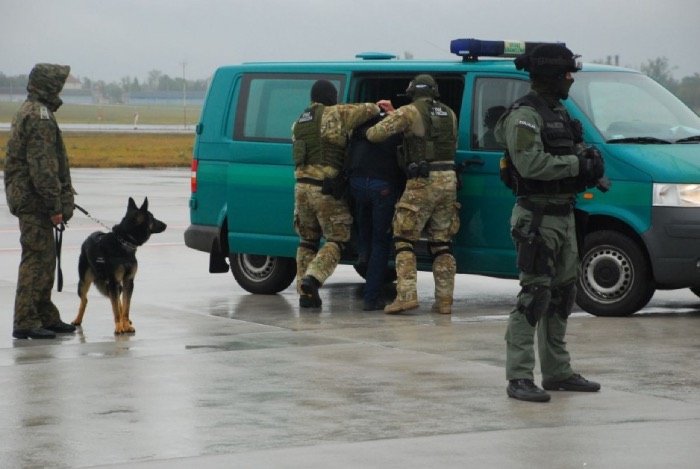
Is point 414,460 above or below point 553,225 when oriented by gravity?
below

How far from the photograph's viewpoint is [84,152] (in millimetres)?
50000

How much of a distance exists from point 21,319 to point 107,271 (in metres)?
0.66

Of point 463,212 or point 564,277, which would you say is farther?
point 463,212

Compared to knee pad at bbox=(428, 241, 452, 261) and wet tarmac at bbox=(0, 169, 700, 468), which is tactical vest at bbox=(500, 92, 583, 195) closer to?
wet tarmac at bbox=(0, 169, 700, 468)

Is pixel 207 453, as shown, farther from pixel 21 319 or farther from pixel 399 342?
pixel 21 319

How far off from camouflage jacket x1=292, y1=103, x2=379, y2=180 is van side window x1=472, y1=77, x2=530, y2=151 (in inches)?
30.3

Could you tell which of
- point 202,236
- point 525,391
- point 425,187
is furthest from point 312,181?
point 525,391

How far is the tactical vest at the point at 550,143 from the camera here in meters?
7.56

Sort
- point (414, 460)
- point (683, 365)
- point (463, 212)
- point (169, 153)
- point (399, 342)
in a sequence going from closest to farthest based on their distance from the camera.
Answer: point (414, 460) → point (683, 365) → point (399, 342) → point (463, 212) → point (169, 153)

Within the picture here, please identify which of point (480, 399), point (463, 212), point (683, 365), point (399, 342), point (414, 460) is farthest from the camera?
point (463, 212)

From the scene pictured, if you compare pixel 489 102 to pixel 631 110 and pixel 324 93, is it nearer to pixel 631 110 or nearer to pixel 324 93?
pixel 631 110

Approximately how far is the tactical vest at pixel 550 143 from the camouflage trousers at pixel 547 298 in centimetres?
13

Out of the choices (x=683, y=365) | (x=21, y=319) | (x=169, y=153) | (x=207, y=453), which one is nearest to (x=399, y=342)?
(x=683, y=365)

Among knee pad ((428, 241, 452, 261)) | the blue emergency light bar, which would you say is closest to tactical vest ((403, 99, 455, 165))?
knee pad ((428, 241, 452, 261))
